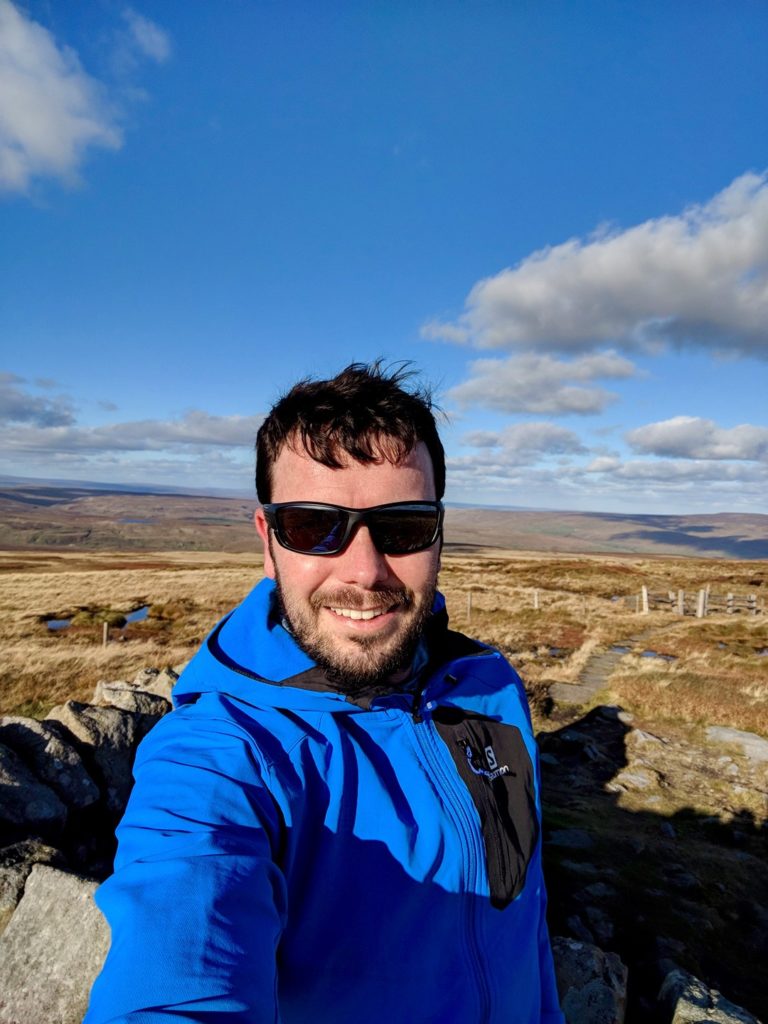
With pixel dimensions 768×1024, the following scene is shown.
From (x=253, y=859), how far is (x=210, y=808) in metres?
0.20

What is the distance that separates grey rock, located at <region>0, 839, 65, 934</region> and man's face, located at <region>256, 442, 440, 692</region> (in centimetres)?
282

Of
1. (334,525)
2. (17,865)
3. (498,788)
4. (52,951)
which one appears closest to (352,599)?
(334,525)

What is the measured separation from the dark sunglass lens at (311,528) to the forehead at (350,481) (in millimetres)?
65

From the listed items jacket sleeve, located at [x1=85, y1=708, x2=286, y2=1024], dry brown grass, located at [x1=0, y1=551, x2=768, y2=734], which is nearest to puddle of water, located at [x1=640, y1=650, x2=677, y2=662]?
dry brown grass, located at [x1=0, y1=551, x2=768, y2=734]

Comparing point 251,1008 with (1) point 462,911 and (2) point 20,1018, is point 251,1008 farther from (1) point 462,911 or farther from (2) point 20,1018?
(2) point 20,1018

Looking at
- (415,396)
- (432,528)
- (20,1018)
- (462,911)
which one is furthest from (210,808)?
(20,1018)

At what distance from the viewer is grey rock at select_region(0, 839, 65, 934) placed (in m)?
3.10

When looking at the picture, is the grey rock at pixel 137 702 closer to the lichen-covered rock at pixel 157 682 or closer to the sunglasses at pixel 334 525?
the lichen-covered rock at pixel 157 682

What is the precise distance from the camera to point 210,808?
5.14ft

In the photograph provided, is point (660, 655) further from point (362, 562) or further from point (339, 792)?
point (339, 792)

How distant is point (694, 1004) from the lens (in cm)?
A: 363

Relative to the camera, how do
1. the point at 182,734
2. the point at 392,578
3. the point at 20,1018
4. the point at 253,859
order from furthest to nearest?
the point at 20,1018 < the point at 392,578 < the point at 182,734 < the point at 253,859

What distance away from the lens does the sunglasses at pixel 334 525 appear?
2.34 metres

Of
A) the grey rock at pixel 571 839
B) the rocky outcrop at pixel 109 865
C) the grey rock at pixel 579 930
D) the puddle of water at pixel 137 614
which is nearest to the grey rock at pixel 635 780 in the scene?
the rocky outcrop at pixel 109 865
